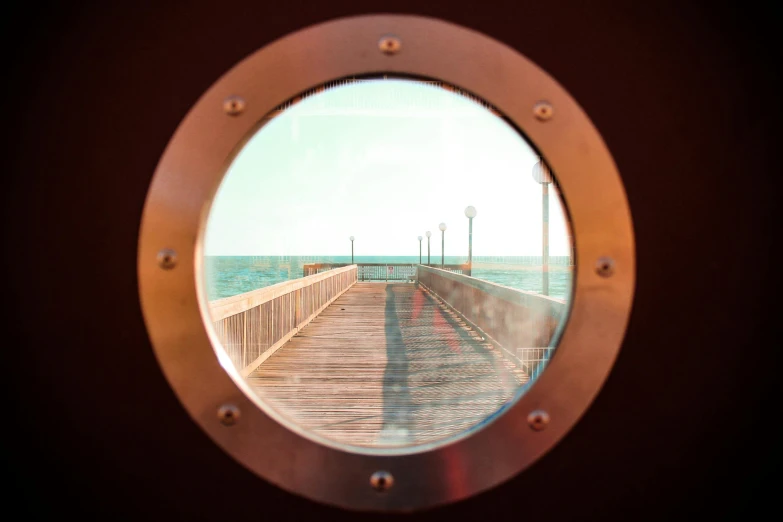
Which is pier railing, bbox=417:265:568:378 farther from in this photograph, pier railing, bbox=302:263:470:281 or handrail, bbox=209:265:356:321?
pier railing, bbox=302:263:470:281

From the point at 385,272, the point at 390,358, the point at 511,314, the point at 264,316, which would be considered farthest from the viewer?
the point at 385,272

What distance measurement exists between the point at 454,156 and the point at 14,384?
3.21 ft

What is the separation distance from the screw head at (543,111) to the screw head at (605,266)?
18cm

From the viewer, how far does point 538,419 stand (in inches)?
25.2

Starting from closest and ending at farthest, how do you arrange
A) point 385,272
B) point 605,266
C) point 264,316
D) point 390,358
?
point 605,266 → point 264,316 → point 390,358 → point 385,272

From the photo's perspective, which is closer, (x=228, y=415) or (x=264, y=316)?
(x=228, y=415)

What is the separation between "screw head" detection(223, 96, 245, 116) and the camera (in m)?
0.64

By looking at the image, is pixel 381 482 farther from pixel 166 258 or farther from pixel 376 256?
pixel 376 256

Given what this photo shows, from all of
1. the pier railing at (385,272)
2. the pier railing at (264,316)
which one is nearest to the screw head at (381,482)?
the pier railing at (264,316)

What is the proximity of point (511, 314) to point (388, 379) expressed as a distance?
113cm

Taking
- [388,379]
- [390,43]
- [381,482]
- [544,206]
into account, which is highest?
[390,43]

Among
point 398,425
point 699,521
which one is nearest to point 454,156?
point 699,521

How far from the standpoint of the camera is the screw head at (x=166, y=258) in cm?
64

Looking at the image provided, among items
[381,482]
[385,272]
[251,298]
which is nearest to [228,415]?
[381,482]
